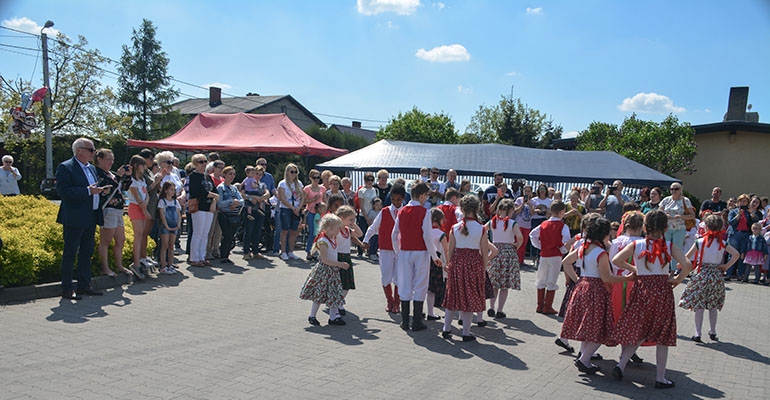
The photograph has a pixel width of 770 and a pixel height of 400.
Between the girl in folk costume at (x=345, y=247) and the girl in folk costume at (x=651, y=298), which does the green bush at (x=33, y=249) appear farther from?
the girl in folk costume at (x=651, y=298)

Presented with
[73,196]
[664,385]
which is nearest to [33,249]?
[73,196]

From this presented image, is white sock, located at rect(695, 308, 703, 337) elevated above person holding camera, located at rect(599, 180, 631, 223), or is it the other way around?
person holding camera, located at rect(599, 180, 631, 223)

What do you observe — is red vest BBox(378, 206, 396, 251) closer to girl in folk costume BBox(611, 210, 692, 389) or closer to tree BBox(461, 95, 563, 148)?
girl in folk costume BBox(611, 210, 692, 389)

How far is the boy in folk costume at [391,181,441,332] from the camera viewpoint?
21.3 feet

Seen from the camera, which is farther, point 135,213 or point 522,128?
point 522,128

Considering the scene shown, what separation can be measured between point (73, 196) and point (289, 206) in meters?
4.99

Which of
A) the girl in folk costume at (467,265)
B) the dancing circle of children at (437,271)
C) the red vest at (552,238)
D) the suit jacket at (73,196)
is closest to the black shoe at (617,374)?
the girl in folk costume at (467,265)

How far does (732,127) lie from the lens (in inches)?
925

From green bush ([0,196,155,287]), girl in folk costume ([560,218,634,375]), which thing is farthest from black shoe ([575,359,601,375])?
green bush ([0,196,155,287])

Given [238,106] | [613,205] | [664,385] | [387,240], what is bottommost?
[664,385]

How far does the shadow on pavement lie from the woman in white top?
4.80 meters

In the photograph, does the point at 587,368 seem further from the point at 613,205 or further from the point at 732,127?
the point at 732,127

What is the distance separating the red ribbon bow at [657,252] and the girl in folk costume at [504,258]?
2.29 meters

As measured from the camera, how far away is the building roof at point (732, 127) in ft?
74.6
